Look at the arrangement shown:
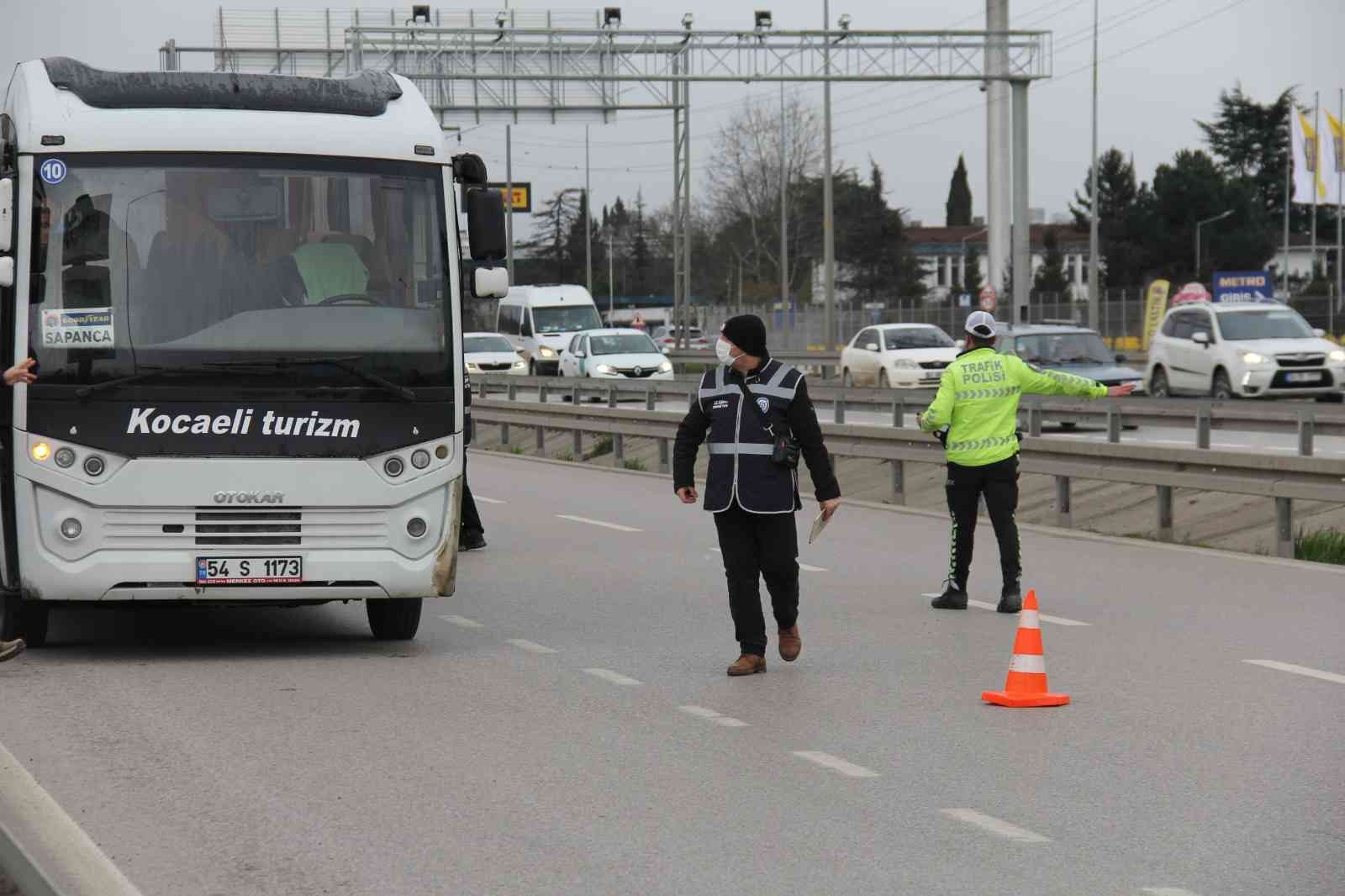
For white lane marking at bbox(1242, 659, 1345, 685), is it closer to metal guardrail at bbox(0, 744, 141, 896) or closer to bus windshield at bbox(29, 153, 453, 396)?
bus windshield at bbox(29, 153, 453, 396)

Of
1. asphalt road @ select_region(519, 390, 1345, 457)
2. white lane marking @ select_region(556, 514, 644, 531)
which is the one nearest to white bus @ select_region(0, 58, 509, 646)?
white lane marking @ select_region(556, 514, 644, 531)

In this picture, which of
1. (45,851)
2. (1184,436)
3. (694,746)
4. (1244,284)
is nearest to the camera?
(45,851)

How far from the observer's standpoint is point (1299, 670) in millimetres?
10375

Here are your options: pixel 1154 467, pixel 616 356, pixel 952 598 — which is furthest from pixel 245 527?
pixel 616 356

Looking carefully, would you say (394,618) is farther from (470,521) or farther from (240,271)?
(470,521)

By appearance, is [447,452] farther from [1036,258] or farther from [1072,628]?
[1036,258]

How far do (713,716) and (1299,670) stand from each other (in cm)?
313

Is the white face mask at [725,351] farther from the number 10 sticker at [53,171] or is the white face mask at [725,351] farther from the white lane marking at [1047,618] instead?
the number 10 sticker at [53,171]

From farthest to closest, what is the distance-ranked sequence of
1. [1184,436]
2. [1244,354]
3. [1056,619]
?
[1244,354], [1184,436], [1056,619]

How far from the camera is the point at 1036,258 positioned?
16775 cm

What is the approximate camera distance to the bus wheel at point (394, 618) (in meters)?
11.5

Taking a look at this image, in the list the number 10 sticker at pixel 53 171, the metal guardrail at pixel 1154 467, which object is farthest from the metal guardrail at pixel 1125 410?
the number 10 sticker at pixel 53 171

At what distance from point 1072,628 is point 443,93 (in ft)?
139

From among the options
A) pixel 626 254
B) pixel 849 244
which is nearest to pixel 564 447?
pixel 849 244
